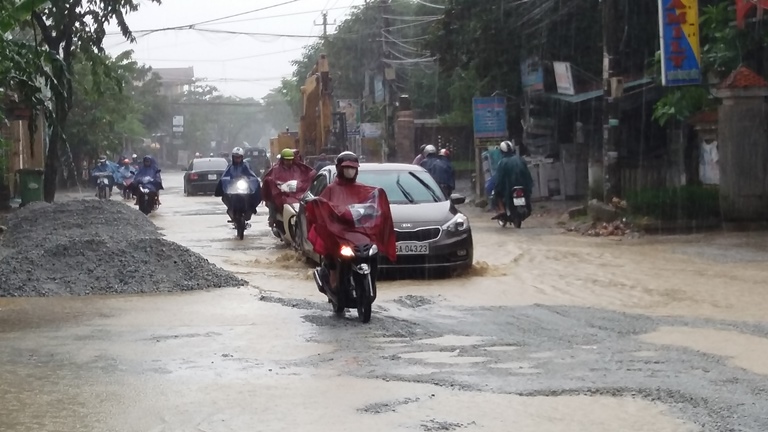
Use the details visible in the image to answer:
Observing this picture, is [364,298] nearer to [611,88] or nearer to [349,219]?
[349,219]

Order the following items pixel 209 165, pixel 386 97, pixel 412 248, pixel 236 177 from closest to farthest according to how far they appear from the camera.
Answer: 1. pixel 412 248
2. pixel 236 177
3. pixel 209 165
4. pixel 386 97

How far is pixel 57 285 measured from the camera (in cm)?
1248

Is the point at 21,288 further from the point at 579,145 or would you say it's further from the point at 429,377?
the point at 579,145

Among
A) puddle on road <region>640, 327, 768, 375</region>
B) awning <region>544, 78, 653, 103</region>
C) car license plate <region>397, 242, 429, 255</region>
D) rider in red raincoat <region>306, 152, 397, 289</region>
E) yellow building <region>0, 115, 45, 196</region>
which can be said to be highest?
awning <region>544, 78, 653, 103</region>

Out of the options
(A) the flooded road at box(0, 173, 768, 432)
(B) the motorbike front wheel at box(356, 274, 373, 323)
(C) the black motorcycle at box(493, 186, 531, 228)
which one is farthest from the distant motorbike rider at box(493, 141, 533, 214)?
(B) the motorbike front wheel at box(356, 274, 373, 323)

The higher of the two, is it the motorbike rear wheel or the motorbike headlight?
the motorbike headlight

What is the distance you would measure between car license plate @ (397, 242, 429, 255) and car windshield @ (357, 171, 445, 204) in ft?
3.54

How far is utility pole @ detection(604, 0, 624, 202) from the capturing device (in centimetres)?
2067

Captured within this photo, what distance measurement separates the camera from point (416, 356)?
8180 mm

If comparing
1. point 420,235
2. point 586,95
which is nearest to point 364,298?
point 420,235

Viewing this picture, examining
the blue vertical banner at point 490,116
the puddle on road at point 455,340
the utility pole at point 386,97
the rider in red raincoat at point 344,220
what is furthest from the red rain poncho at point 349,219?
the utility pole at point 386,97

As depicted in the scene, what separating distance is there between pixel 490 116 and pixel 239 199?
39.2ft

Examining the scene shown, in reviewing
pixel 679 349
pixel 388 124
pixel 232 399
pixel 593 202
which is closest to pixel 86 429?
pixel 232 399

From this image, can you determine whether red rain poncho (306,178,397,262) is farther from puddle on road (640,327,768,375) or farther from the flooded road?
puddle on road (640,327,768,375)
